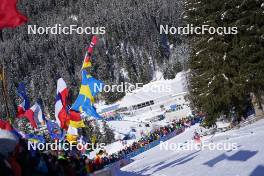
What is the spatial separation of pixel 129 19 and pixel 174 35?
29.8 m

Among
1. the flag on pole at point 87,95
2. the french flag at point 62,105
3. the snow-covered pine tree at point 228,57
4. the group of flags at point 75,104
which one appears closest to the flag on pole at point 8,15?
the group of flags at point 75,104

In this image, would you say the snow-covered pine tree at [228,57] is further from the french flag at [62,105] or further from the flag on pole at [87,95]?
the french flag at [62,105]

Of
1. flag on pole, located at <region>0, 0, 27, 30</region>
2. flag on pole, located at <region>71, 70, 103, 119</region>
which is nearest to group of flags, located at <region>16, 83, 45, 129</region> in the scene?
flag on pole, located at <region>71, 70, 103, 119</region>

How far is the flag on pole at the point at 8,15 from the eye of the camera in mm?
7805

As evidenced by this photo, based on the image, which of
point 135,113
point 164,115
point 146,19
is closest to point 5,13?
point 164,115

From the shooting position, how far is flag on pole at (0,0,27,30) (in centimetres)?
780

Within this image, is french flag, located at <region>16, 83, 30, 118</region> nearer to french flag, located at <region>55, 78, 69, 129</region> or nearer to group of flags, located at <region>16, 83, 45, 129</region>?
group of flags, located at <region>16, 83, 45, 129</region>

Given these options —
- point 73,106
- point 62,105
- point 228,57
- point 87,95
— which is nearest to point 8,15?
point 62,105

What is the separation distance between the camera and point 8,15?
25.7 feet

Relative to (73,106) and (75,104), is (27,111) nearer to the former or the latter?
(73,106)

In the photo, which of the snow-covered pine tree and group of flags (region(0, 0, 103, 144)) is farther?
the snow-covered pine tree

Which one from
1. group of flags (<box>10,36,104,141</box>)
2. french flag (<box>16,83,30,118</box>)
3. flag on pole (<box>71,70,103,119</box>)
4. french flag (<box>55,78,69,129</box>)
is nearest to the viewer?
french flag (<box>55,78,69,129</box>)

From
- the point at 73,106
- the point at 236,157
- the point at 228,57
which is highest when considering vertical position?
the point at 228,57

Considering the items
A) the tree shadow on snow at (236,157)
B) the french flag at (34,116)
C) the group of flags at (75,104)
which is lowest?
the tree shadow on snow at (236,157)
